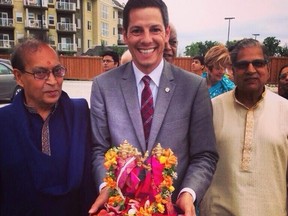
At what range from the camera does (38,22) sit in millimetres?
41562

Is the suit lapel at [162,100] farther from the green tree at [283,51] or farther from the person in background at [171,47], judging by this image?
the green tree at [283,51]

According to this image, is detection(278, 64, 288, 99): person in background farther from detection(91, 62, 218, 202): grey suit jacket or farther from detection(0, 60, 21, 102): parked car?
detection(0, 60, 21, 102): parked car

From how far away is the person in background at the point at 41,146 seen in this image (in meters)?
1.72

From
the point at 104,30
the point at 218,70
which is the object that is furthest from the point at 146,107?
the point at 104,30

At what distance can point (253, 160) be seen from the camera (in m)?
1.91

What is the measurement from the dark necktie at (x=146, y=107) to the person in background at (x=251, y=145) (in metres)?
0.56

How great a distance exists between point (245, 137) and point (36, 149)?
4.02ft

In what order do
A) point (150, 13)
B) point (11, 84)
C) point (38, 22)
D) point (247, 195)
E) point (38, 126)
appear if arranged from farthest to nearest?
point (38, 22) < point (11, 84) < point (247, 195) < point (38, 126) < point (150, 13)

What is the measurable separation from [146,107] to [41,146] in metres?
0.63

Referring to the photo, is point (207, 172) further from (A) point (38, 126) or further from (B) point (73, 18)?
(B) point (73, 18)

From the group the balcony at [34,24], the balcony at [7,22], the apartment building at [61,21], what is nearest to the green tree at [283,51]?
the apartment building at [61,21]

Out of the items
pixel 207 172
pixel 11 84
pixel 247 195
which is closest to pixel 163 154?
pixel 207 172

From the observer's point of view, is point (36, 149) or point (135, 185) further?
point (36, 149)

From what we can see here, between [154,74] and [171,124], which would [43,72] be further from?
[171,124]
